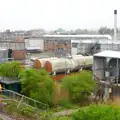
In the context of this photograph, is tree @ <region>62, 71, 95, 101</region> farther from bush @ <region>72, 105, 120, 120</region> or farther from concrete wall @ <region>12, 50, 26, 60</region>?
concrete wall @ <region>12, 50, 26, 60</region>

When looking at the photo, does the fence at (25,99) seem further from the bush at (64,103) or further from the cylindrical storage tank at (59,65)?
the cylindrical storage tank at (59,65)

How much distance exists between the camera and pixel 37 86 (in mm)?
12969

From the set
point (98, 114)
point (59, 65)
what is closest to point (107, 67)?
point (59, 65)

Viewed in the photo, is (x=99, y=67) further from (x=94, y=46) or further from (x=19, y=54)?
(x=19, y=54)

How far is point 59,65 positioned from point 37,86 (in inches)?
260

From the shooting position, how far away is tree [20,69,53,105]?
12875mm

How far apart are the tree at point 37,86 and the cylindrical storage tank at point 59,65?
521cm

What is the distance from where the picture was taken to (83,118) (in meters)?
7.19

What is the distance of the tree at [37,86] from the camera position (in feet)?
42.2

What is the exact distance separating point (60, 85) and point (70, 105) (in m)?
1.25

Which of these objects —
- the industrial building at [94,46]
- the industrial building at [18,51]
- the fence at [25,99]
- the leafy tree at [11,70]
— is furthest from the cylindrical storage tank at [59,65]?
the industrial building at [18,51]

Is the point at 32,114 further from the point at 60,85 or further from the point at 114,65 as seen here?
the point at 114,65

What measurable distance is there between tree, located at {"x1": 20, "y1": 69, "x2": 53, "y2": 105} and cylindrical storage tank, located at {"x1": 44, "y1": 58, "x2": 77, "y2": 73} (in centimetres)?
521

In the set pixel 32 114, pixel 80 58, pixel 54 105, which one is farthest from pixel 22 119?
pixel 80 58
